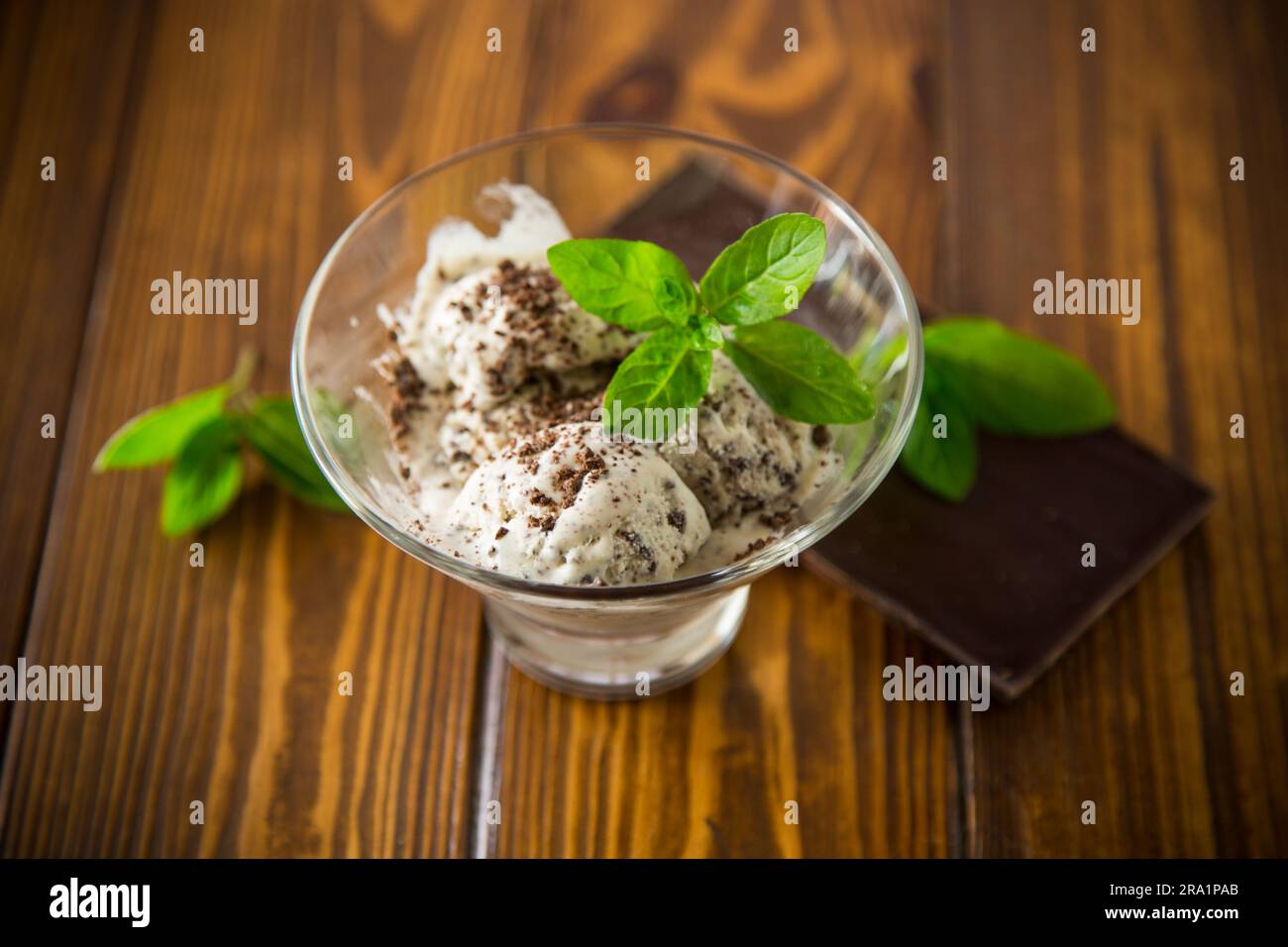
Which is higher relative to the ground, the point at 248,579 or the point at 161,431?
the point at 161,431

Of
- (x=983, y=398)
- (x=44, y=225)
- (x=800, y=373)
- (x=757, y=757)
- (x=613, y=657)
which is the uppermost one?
(x=44, y=225)

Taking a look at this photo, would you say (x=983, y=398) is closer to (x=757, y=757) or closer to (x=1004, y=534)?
(x=1004, y=534)

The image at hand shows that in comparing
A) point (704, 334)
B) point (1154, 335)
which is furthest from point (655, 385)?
point (1154, 335)

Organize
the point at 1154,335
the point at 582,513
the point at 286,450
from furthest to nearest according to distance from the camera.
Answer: the point at 1154,335
the point at 286,450
the point at 582,513

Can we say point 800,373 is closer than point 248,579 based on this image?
Yes

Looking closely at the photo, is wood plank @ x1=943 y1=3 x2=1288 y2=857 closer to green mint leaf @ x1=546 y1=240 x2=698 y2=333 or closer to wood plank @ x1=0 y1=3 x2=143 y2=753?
green mint leaf @ x1=546 y1=240 x2=698 y2=333
